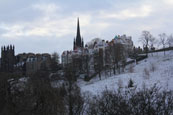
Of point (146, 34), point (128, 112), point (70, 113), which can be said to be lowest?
point (70, 113)

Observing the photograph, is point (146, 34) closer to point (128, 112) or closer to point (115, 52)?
point (115, 52)

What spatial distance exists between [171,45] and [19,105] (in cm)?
5986

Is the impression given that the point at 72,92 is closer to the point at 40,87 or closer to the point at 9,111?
the point at 40,87

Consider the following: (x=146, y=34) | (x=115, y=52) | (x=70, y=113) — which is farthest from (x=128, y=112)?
(x=146, y=34)

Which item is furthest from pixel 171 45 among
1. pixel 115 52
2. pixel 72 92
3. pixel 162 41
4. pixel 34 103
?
pixel 34 103

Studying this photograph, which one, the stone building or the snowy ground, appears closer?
the snowy ground

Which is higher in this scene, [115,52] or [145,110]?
[115,52]

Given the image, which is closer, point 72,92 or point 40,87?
point 40,87

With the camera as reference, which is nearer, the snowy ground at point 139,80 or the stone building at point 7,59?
the snowy ground at point 139,80

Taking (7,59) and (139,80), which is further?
(7,59)

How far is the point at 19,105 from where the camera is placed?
51.9 ft

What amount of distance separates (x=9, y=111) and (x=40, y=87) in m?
3.76

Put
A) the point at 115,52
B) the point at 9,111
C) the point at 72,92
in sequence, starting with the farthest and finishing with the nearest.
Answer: the point at 115,52 → the point at 72,92 → the point at 9,111

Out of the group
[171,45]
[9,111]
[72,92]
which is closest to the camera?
[9,111]
